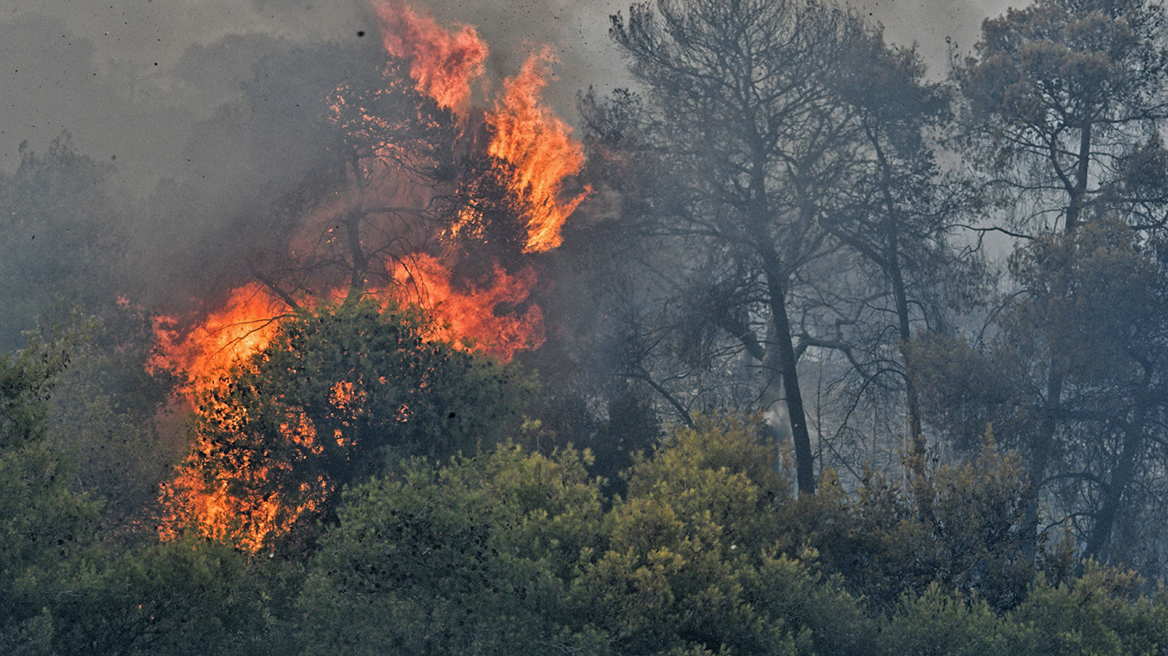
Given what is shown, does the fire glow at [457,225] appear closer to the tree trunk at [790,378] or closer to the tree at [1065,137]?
the tree trunk at [790,378]

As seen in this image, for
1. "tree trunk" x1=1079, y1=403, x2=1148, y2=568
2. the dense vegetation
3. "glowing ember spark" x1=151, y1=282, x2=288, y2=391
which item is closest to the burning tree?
"tree trunk" x1=1079, y1=403, x2=1148, y2=568

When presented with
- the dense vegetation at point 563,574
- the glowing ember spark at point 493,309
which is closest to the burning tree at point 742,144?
the glowing ember spark at point 493,309

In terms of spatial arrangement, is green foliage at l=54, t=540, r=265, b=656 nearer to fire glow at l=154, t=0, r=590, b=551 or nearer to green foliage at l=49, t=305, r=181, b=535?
green foliage at l=49, t=305, r=181, b=535

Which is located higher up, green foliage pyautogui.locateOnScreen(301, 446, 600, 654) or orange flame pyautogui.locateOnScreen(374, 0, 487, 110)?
orange flame pyautogui.locateOnScreen(374, 0, 487, 110)

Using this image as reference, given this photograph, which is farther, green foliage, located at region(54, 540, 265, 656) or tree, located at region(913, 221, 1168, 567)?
tree, located at region(913, 221, 1168, 567)

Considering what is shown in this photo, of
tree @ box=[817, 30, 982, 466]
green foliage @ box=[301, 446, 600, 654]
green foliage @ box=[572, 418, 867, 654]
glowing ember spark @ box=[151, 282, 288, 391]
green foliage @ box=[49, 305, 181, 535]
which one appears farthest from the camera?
tree @ box=[817, 30, 982, 466]

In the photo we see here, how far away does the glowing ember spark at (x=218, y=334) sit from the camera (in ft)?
84.3

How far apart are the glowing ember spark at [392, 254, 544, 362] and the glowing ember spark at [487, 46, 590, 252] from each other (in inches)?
43.3

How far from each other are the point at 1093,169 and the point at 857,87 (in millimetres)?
5927

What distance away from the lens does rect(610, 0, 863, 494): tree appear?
1037 inches

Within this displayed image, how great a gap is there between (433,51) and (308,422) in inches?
574

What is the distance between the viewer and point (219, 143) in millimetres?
27750

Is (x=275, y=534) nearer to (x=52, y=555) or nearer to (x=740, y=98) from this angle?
(x=52, y=555)

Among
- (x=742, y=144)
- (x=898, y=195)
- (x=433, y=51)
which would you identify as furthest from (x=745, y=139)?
(x=433, y=51)
